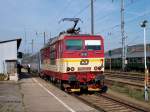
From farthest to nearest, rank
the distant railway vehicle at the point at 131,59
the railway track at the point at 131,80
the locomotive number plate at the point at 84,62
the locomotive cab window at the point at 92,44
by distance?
the distant railway vehicle at the point at 131,59
the railway track at the point at 131,80
the locomotive cab window at the point at 92,44
the locomotive number plate at the point at 84,62

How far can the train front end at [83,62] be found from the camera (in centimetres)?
2033

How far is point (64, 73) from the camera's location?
2030 centimetres

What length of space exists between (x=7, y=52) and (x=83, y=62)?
1544cm

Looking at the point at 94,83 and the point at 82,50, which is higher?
the point at 82,50

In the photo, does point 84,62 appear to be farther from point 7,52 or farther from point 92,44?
point 7,52

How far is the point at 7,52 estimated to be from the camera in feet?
113

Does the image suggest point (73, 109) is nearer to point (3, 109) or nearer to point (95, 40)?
point (3, 109)

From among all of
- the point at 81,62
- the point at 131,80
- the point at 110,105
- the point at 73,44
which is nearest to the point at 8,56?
the point at 131,80

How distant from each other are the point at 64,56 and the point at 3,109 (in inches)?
261

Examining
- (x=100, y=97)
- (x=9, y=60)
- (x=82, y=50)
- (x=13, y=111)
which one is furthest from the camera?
(x=9, y=60)

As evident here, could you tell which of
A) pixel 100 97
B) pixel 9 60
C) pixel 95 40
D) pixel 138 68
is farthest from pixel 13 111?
pixel 138 68

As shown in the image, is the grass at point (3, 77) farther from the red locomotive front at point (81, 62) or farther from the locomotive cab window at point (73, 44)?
the locomotive cab window at point (73, 44)

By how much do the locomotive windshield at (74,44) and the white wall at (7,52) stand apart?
14.7 m

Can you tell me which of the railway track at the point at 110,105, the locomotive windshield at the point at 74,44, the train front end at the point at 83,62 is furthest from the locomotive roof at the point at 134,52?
the railway track at the point at 110,105
